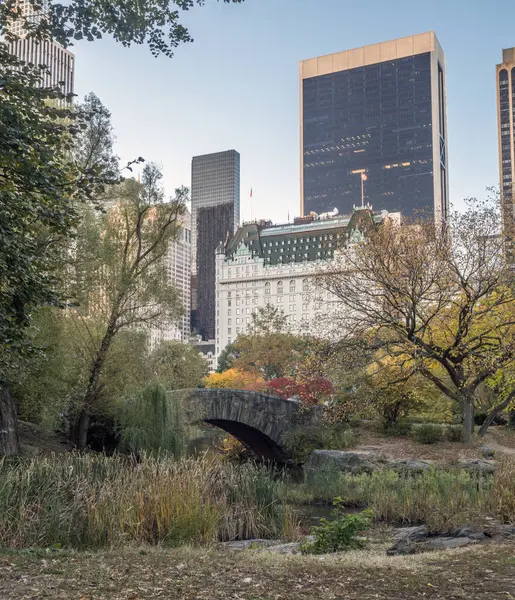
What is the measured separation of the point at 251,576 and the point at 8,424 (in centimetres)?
1439

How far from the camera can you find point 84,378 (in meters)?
23.9

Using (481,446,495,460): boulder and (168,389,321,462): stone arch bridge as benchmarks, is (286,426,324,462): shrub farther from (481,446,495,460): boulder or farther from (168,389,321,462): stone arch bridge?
(481,446,495,460): boulder

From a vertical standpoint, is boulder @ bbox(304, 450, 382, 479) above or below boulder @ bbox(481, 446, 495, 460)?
below

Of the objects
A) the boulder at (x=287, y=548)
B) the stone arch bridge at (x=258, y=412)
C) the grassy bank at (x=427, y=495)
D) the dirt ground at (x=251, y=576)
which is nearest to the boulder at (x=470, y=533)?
the grassy bank at (x=427, y=495)

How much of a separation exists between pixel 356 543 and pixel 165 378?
17930mm

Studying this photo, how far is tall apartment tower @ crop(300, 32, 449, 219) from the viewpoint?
185 meters

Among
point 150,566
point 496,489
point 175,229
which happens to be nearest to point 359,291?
point 175,229

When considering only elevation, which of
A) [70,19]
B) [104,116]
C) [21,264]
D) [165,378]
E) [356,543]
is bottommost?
[356,543]

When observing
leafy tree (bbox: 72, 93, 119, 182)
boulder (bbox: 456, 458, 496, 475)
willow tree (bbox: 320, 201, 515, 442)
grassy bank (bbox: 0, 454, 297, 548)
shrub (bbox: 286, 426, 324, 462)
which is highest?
leafy tree (bbox: 72, 93, 119, 182)

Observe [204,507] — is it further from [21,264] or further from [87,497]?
[21,264]

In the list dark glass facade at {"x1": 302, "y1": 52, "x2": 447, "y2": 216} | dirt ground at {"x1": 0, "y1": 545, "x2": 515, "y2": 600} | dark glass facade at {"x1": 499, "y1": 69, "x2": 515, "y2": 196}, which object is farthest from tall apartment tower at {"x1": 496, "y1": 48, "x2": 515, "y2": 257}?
dirt ground at {"x1": 0, "y1": 545, "x2": 515, "y2": 600}

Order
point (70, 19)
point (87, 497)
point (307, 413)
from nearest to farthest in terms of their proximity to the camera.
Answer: point (70, 19) < point (87, 497) < point (307, 413)

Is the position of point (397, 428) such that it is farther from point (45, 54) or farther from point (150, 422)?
point (45, 54)

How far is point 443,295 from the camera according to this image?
72.2ft
